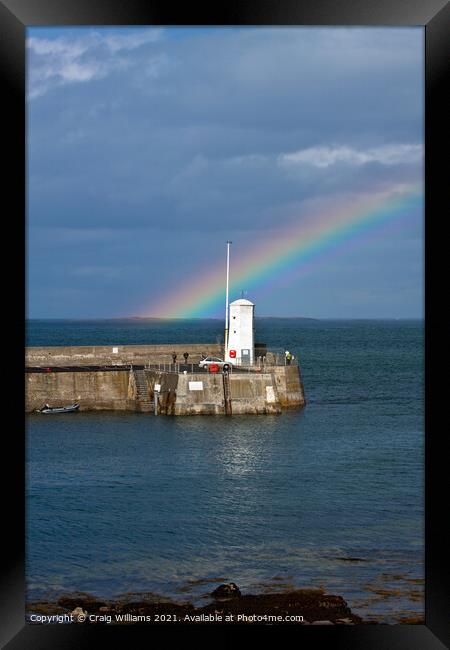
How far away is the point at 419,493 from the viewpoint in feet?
80.2

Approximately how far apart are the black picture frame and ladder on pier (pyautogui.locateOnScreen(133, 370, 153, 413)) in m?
29.9

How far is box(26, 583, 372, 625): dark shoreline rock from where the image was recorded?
36.8 feet

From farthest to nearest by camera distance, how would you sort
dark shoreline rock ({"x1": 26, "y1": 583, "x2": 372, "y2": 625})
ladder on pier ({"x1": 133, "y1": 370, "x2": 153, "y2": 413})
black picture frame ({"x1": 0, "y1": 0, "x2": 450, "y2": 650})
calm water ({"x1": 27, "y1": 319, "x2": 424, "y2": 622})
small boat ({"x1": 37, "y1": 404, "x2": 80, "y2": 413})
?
small boat ({"x1": 37, "y1": 404, "x2": 80, "y2": 413}) → ladder on pier ({"x1": 133, "y1": 370, "x2": 153, "y2": 413}) → calm water ({"x1": 27, "y1": 319, "x2": 424, "y2": 622}) → dark shoreline rock ({"x1": 26, "y1": 583, "x2": 372, "y2": 625}) → black picture frame ({"x1": 0, "y1": 0, "x2": 450, "y2": 650})

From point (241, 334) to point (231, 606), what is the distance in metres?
26.9

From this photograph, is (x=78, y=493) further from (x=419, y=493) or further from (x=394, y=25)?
(x=394, y=25)

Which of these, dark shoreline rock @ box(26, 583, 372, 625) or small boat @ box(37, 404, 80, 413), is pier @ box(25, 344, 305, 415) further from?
dark shoreline rock @ box(26, 583, 372, 625)

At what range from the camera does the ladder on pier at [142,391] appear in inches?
1433

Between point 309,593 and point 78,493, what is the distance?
1120 centimetres

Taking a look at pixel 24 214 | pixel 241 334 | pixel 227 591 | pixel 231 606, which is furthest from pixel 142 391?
pixel 24 214

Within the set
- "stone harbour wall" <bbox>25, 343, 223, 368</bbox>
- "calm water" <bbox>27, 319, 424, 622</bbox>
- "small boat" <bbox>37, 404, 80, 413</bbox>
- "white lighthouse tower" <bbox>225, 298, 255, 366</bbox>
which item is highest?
"white lighthouse tower" <bbox>225, 298, 255, 366</bbox>

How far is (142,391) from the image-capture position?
36.7 metres

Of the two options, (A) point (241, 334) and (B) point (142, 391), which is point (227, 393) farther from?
(A) point (241, 334)

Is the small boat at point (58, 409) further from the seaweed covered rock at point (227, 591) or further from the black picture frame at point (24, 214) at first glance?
the black picture frame at point (24, 214)

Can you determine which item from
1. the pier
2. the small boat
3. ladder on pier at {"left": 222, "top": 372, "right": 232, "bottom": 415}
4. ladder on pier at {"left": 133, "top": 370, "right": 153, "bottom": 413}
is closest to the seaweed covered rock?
the pier
